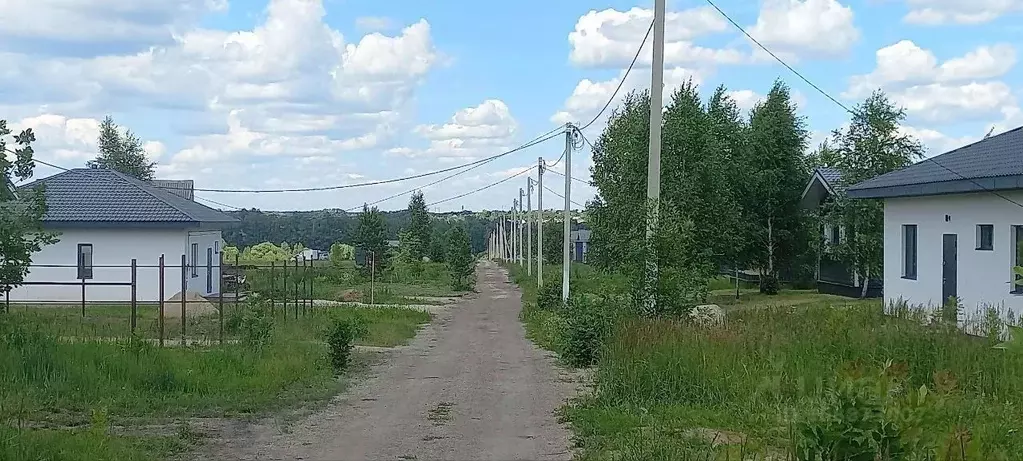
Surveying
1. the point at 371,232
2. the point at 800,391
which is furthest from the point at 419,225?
the point at 800,391

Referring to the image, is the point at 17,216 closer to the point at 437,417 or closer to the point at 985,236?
the point at 437,417

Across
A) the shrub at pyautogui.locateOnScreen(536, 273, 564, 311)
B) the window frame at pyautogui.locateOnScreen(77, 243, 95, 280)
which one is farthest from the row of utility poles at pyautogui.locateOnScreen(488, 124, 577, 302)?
the window frame at pyautogui.locateOnScreen(77, 243, 95, 280)

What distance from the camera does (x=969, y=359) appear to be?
40.3ft

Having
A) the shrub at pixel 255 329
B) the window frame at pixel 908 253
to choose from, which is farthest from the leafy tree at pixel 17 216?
the window frame at pixel 908 253

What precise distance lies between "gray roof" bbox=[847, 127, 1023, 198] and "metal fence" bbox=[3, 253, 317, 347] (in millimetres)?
14611

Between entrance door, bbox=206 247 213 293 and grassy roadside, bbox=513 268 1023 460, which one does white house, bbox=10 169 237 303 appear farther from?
grassy roadside, bbox=513 268 1023 460

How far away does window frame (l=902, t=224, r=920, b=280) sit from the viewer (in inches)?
996

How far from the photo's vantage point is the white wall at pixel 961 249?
20.8 metres

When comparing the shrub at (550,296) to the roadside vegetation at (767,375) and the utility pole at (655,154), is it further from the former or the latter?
the utility pole at (655,154)

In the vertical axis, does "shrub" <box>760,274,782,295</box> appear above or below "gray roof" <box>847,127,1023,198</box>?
below

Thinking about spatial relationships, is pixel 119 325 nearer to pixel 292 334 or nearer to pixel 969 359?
pixel 292 334

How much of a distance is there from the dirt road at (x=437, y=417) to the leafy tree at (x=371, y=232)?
124 ft

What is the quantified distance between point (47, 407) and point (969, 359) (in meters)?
10.5

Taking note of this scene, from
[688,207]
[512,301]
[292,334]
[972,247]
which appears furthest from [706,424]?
[512,301]
